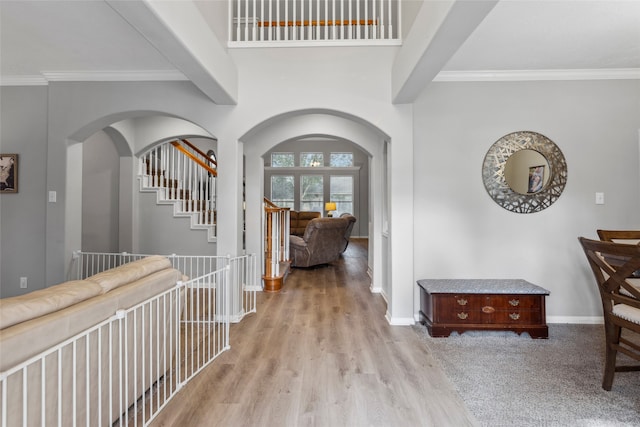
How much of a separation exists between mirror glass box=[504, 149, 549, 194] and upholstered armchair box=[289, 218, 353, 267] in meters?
3.22

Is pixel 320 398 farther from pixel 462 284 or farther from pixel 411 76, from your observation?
pixel 411 76

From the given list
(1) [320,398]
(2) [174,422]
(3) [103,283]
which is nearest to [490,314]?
(1) [320,398]

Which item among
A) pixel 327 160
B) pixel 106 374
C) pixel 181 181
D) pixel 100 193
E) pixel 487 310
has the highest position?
pixel 327 160

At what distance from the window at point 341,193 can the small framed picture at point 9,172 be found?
8.73 meters

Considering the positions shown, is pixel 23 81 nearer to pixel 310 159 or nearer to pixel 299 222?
pixel 299 222

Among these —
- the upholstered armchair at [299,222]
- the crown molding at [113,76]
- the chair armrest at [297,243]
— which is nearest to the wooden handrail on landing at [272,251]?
the chair armrest at [297,243]

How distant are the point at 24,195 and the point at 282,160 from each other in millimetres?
8422

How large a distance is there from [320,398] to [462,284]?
1.85 metres

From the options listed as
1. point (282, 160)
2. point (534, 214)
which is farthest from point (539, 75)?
point (282, 160)

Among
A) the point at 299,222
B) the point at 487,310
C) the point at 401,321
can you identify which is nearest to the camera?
the point at 487,310

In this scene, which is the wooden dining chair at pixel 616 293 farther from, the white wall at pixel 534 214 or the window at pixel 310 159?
the window at pixel 310 159

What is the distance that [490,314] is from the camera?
295 centimetres

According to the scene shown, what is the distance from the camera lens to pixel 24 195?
3.53 m

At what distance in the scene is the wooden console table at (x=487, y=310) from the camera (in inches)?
115
